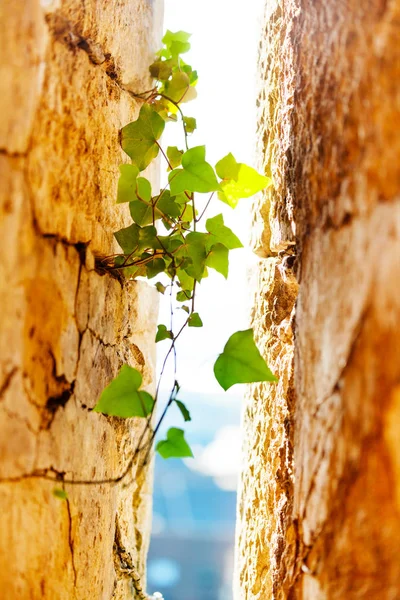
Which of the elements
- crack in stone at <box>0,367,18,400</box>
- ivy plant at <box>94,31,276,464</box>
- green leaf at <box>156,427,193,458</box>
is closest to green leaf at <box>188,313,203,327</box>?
ivy plant at <box>94,31,276,464</box>

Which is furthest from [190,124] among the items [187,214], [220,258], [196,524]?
[196,524]

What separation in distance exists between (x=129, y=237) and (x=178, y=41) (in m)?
0.45

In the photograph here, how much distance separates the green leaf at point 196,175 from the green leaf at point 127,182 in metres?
0.07

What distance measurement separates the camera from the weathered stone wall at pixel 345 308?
50 cm

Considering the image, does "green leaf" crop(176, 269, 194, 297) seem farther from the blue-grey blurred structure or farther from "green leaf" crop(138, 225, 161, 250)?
the blue-grey blurred structure

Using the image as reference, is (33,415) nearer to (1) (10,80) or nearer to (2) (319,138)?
(1) (10,80)

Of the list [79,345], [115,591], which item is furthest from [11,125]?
[115,591]

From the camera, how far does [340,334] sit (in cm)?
55

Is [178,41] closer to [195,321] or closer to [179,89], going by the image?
[179,89]

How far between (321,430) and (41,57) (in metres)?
0.56

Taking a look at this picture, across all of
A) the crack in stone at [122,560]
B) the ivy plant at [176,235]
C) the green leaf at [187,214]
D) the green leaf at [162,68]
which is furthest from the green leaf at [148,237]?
the crack in stone at [122,560]

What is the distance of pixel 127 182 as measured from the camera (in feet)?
2.50

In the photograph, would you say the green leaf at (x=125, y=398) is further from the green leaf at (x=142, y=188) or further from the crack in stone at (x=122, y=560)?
the crack in stone at (x=122, y=560)

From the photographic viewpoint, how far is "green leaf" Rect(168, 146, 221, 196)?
723 mm
